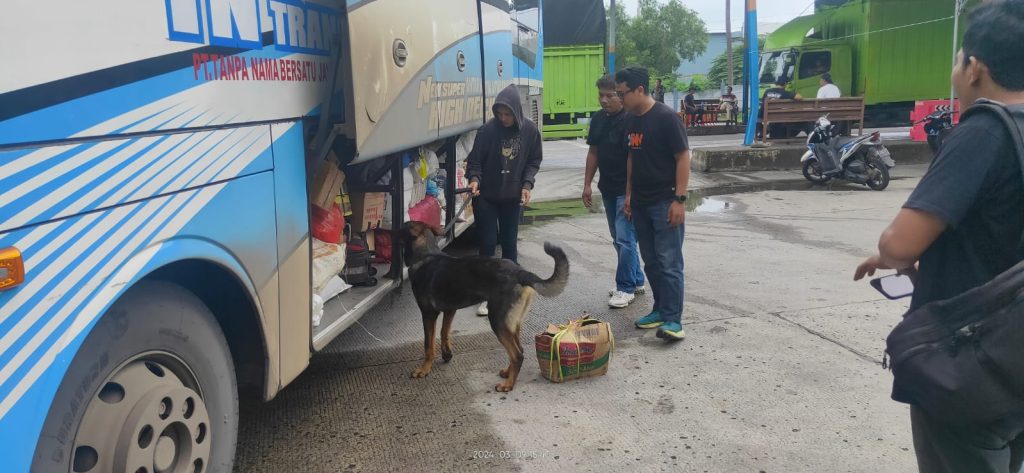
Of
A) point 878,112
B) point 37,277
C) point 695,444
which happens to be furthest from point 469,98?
point 878,112

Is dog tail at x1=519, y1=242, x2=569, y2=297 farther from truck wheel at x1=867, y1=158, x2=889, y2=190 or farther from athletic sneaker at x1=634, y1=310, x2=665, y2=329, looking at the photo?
truck wheel at x1=867, y1=158, x2=889, y2=190

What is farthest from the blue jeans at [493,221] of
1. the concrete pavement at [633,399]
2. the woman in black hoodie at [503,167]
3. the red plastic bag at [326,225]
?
the red plastic bag at [326,225]

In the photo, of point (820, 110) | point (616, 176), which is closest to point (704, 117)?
point (820, 110)

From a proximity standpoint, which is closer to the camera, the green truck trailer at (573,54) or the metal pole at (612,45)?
the green truck trailer at (573,54)

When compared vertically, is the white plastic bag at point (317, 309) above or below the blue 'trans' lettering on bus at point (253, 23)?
below

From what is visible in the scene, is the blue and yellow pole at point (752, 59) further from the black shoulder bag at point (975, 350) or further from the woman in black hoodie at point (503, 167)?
the black shoulder bag at point (975, 350)

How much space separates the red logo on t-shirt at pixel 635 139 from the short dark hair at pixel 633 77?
0.31m

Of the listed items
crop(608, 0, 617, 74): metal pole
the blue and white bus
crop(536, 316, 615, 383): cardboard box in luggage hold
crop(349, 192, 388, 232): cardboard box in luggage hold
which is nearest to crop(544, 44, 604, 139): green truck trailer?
crop(608, 0, 617, 74): metal pole

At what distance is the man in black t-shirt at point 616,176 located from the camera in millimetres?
5734

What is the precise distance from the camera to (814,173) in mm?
12586

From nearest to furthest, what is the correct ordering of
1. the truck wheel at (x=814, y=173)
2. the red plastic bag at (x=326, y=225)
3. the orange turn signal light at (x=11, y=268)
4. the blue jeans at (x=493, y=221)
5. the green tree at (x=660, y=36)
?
the orange turn signal light at (x=11, y=268), the red plastic bag at (x=326, y=225), the blue jeans at (x=493, y=221), the truck wheel at (x=814, y=173), the green tree at (x=660, y=36)

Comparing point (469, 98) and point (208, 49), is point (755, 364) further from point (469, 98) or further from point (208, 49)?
point (208, 49)

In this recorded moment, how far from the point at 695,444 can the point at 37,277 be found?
2833 millimetres

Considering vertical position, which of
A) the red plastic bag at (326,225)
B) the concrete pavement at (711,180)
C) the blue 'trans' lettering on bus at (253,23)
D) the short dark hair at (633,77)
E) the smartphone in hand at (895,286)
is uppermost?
the blue 'trans' lettering on bus at (253,23)
